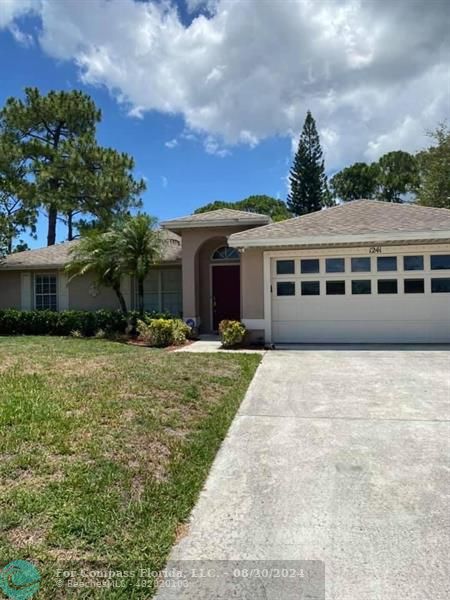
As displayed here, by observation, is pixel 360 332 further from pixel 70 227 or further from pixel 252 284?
pixel 70 227

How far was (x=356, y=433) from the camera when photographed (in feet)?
16.3

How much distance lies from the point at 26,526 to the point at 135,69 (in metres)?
14.7

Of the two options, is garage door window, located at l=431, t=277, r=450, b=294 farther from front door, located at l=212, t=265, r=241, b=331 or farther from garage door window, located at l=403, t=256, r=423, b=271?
front door, located at l=212, t=265, r=241, b=331

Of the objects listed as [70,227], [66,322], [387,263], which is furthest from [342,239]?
[70,227]

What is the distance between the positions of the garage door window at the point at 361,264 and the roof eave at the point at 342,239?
2.06 ft

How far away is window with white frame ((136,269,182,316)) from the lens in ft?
52.7

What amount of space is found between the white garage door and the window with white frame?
4930mm

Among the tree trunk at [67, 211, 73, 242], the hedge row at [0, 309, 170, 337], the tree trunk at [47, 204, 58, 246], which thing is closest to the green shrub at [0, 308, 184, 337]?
the hedge row at [0, 309, 170, 337]

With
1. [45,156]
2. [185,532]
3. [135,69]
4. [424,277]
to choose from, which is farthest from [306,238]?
[45,156]

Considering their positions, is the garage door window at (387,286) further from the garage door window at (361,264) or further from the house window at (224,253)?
the house window at (224,253)

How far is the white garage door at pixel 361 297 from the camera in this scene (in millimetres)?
11711

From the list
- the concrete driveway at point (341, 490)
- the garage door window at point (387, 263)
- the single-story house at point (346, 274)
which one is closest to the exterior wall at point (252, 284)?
the single-story house at point (346, 274)

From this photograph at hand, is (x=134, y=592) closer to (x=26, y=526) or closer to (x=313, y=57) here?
(x=26, y=526)

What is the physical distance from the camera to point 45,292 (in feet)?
56.5
